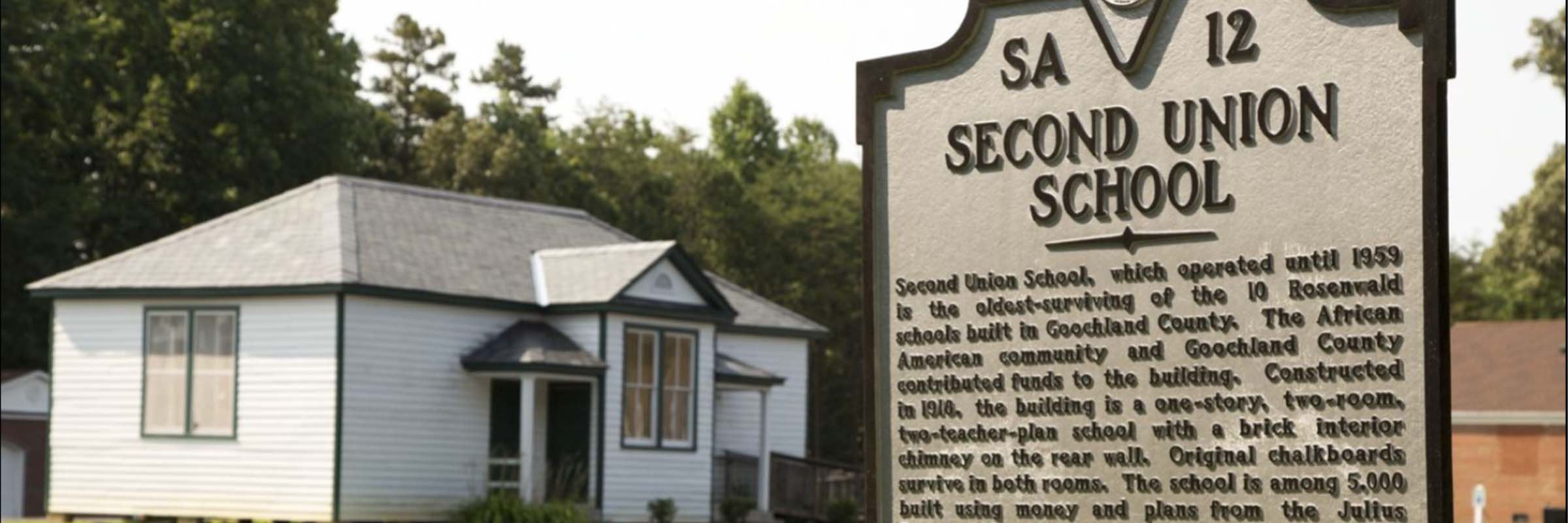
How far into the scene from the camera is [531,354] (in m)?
30.2

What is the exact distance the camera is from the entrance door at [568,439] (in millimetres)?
31312

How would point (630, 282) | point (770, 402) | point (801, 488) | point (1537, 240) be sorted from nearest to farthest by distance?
point (630, 282) < point (801, 488) < point (770, 402) < point (1537, 240)

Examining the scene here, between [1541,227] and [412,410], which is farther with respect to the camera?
[1541,227]

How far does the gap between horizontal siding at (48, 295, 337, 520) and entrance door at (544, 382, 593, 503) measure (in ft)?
12.8

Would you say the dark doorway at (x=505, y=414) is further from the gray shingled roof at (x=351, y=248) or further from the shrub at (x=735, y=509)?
the shrub at (x=735, y=509)

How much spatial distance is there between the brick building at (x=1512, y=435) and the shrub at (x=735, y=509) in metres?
12.8

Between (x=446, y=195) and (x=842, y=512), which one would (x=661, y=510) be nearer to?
(x=842, y=512)

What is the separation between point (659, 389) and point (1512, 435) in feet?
53.3

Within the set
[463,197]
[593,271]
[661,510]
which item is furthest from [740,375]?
[463,197]

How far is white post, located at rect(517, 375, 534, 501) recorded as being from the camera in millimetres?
30281

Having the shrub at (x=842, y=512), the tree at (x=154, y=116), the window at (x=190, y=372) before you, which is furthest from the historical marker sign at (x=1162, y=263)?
the tree at (x=154, y=116)

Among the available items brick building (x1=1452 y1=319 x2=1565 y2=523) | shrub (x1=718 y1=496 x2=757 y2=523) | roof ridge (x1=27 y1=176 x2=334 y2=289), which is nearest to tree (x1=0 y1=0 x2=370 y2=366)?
roof ridge (x1=27 y1=176 x2=334 y2=289)

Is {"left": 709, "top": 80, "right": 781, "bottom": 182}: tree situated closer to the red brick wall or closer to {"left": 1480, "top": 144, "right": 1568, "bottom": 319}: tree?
{"left": 1480, "top": 144, "right": 1568, "bottom": 319}: tree

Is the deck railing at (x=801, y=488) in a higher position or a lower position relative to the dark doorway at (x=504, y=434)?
lower
